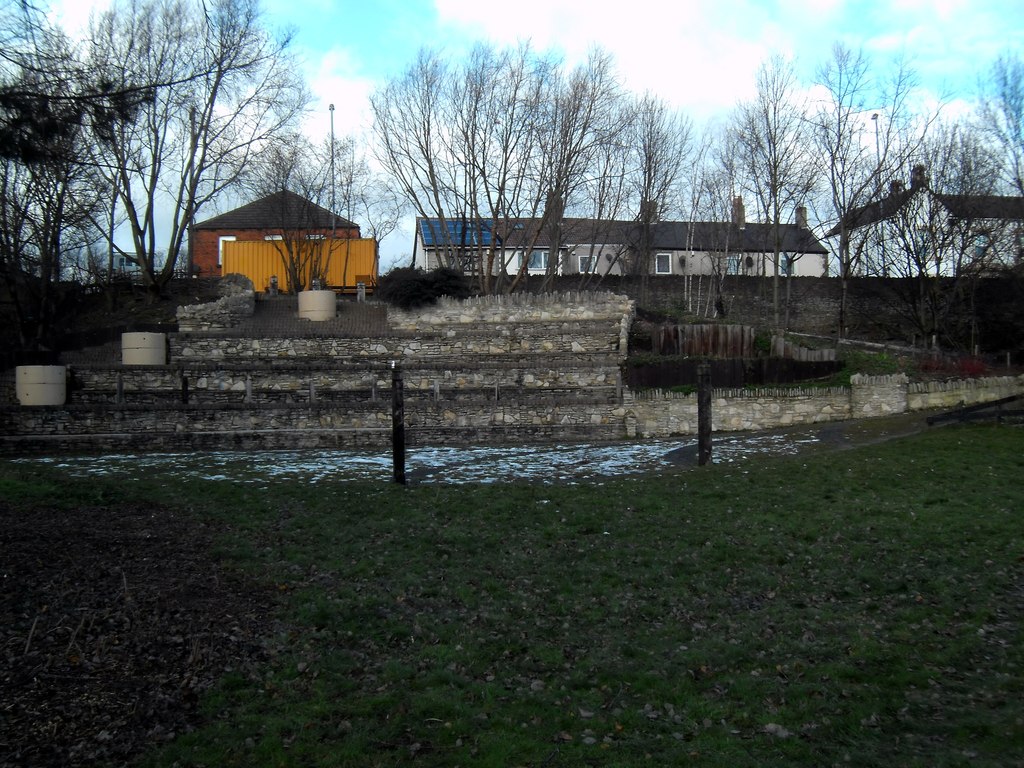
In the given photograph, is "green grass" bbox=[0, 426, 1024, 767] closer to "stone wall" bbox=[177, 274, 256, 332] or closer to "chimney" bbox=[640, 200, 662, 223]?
"stone wall" bbox=[177, 274, 256, 332]

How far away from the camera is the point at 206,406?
1938cm

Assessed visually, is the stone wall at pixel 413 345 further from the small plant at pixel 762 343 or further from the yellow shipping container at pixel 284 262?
the yellow shipping container at pixel 284 262

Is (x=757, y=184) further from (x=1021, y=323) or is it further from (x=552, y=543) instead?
(x=552, y=543)

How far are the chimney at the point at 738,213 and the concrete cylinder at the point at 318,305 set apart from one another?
18246 mm

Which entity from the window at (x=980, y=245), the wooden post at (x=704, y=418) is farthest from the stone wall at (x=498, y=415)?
the window at (x=980, y=245)

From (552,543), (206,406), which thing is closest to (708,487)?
(552,543)

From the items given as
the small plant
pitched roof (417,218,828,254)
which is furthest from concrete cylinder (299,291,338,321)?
the small plant

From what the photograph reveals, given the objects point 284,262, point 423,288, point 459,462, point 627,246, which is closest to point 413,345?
point 423,288

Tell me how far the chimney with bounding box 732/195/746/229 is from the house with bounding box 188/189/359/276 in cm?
1700

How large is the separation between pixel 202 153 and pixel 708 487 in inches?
964

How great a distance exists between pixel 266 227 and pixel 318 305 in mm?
14470

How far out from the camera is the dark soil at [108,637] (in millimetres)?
4797

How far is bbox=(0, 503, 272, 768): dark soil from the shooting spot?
4797 millimetres

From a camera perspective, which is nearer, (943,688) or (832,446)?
(943,688)
